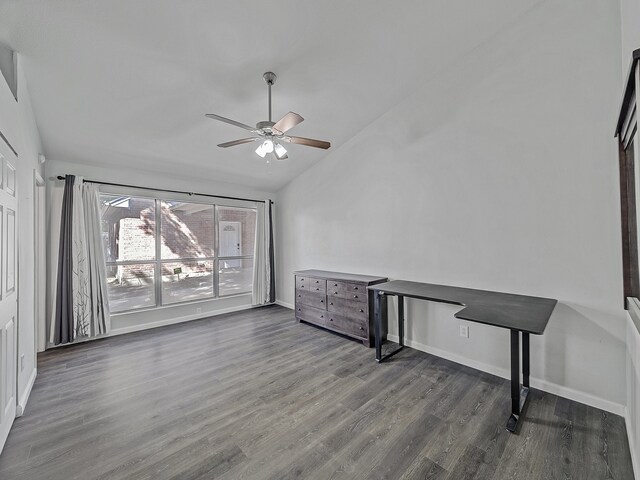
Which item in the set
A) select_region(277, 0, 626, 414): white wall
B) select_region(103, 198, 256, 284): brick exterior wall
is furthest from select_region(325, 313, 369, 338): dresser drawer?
select_region(103, 198, 256, 284): brick exterior wall

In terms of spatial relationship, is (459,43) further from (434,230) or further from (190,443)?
(190,443)

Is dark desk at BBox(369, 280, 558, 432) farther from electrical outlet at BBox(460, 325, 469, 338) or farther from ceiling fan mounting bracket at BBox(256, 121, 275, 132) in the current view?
ceiling fan mounting bracket at BBox(256, 121, 275, 132)

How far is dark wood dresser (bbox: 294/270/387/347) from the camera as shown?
3.49 m

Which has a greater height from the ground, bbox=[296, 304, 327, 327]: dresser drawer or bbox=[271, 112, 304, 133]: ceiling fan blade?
bbox=[271, 112, 304, 133]: ceiling fan blade

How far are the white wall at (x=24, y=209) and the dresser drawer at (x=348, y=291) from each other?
3131 millimetres

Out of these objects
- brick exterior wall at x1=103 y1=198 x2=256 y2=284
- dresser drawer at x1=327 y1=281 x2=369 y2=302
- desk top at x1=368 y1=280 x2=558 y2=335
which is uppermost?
brick exterior wall at x1=103 y1=198 x2=256 y2=284

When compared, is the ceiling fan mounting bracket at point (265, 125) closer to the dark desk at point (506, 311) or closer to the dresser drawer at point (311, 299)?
the dark desk at point (506, 311)

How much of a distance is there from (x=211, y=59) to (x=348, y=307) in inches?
123

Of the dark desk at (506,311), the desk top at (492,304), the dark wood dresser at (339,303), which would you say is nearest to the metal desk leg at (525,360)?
the dark desk at (506,311)

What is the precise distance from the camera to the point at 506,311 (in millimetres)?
2125

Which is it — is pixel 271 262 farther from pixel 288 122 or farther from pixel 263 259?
pixel 288 122

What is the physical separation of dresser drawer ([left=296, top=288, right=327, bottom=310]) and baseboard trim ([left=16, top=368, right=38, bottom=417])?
3.09 m

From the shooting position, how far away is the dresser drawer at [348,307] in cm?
348


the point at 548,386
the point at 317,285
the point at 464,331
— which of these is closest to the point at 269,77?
the point at 317,285
